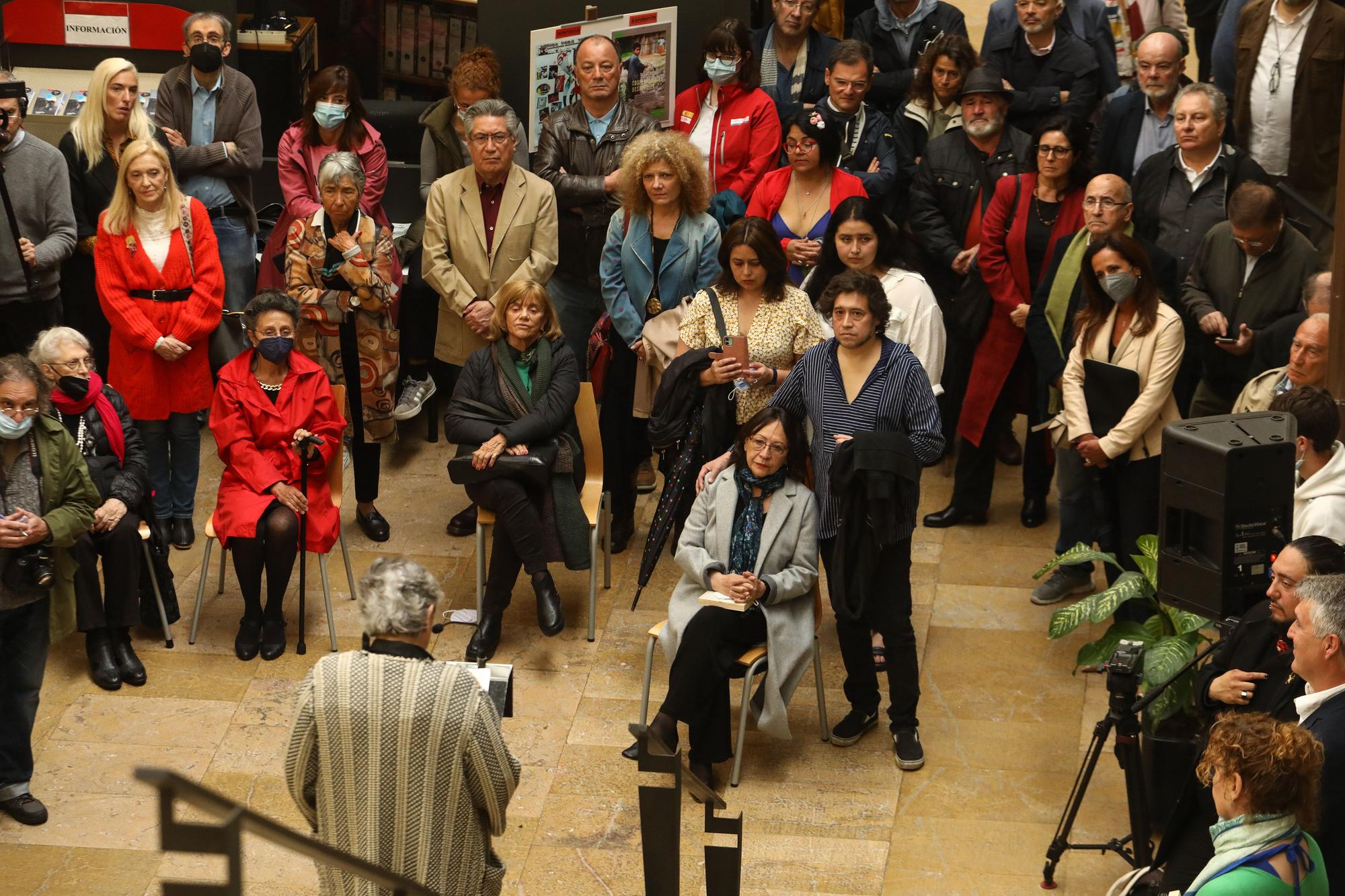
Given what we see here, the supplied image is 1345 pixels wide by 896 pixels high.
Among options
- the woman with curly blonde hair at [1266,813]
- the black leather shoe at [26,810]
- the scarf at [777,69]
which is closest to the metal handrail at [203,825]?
the woman with curly blonde hair at [1266,813]

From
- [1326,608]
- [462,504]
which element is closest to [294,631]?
[462,504]

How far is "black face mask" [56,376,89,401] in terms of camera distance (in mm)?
6059

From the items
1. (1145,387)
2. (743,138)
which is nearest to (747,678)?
(1145,387)

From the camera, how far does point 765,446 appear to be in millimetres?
5785

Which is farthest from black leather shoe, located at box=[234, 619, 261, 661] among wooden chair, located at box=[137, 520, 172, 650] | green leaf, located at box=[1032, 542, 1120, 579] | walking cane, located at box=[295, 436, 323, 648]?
green leaf, located at box=[1032, 542, 1120, 579]

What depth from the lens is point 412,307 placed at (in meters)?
8.09

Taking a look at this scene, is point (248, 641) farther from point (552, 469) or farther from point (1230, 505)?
point (1230, 505)

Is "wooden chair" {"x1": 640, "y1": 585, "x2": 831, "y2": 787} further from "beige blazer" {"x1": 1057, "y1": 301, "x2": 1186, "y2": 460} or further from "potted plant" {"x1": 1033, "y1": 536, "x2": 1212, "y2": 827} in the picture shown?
"beige blazer" {"x1": 1057, "y1": 301, "x2": 1186, "y2": 460}

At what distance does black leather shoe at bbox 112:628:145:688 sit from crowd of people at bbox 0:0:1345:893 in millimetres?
12

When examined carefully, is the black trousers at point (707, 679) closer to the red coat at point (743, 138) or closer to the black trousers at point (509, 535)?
the black trousers at point (509, 535)

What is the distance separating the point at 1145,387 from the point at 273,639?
11.1ft

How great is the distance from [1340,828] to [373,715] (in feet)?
7.39

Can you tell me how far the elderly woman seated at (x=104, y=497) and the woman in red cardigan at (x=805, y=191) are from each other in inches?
104

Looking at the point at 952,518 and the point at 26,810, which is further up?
the point at 952,518
